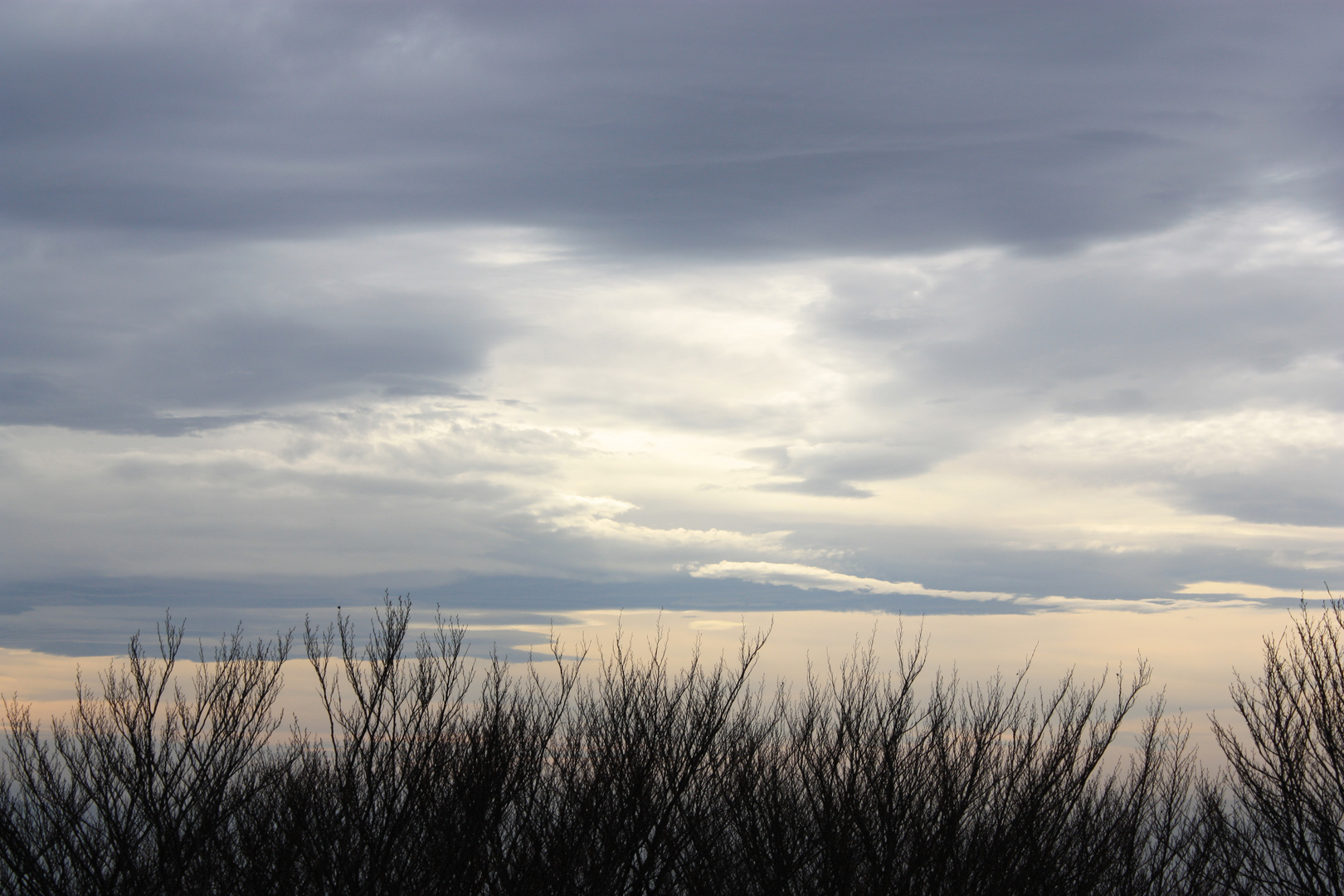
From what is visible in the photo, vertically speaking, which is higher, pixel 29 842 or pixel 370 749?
pixel 370 749

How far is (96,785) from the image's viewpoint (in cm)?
2272

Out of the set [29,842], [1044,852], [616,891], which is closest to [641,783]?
[616,891]

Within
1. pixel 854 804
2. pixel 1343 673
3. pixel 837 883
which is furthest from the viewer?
pixel 1343 673

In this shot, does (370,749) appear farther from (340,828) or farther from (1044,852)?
(1044,852)

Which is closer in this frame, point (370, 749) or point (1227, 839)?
point (370, 749)

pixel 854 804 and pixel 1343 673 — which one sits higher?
pixel 1343 673

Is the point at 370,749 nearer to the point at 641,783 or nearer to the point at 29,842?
the point at 641,783

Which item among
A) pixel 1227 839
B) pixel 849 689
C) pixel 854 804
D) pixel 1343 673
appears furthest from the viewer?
pixel 1227 839

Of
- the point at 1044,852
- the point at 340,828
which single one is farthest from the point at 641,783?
the point at 1044,852

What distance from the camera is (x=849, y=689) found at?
2167cm

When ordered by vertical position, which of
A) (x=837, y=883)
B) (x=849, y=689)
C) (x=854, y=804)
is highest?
(x=849, y=689)

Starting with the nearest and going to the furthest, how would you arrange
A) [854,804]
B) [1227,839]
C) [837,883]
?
[837,883] → [854,804] → [1227,839]

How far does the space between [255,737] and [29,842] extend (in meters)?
8.46

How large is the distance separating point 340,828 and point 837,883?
33.0 ft
